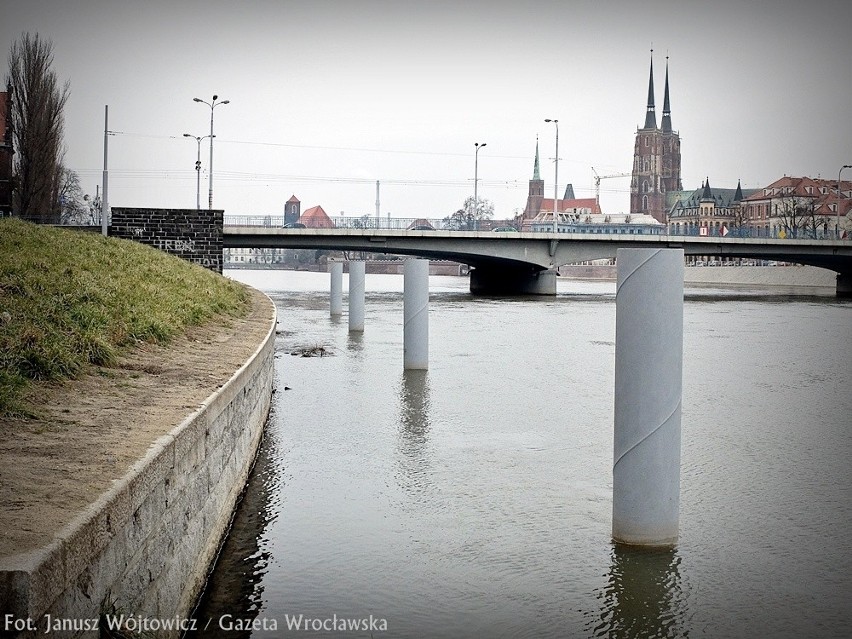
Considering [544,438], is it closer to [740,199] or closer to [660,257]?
[660,257]

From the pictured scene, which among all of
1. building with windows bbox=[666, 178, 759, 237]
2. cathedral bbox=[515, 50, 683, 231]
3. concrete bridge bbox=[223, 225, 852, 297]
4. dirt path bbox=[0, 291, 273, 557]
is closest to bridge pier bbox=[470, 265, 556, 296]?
concrete bridge bbox=[223, 225, 852, 297]

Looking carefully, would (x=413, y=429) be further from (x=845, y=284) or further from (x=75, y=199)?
(x=75, y=199)

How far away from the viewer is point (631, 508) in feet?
22.8

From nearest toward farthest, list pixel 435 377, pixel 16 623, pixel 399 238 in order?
pixel 16 623, pixel 435 377, pixel 399 238

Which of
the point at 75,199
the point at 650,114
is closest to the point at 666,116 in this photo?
the point at 650,114

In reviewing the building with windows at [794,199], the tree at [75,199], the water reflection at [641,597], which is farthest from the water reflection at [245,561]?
the building with windows at [794,199]

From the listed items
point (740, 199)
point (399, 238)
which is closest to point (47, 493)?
point (399, 238)

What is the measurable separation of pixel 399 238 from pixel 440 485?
44613 mm

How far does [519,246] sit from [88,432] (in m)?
50.0

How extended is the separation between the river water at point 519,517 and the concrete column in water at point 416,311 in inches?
16.8

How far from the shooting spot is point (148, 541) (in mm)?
4691

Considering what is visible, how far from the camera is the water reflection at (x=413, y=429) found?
9.42m

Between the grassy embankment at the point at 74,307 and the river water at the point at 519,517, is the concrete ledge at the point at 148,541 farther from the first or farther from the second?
the grassy embankment at the point at 74,307

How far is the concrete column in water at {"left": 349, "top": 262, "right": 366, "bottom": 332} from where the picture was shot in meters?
25.2
